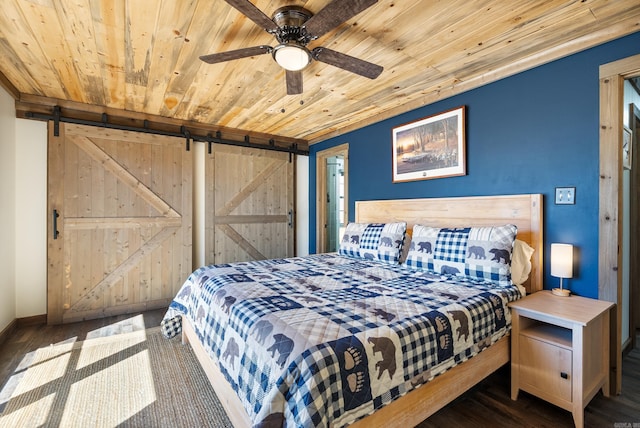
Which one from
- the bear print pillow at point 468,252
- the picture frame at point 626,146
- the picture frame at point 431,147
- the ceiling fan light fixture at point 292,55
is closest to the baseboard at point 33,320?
the ceiling fan light fixture at point 292,55

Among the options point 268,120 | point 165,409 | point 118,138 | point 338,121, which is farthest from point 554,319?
point 118,138

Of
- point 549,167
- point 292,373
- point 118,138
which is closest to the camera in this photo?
point 292,373

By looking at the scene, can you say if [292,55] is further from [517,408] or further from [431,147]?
[517,408]

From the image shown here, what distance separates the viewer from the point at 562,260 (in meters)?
2.12

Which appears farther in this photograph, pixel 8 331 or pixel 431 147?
pixel 431 147

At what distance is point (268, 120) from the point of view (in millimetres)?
4020

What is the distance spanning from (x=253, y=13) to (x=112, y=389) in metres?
2.56

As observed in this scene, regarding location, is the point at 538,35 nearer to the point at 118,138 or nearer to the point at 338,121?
the point at 338,121

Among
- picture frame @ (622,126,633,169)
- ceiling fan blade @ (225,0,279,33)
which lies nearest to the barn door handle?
ceiling fan blade @ (225,0,279,33)

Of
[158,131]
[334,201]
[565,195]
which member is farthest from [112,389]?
[334,201]

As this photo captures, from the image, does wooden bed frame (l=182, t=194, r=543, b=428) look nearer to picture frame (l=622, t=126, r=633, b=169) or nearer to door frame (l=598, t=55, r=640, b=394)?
door frame (l=598, t=55, r=640, b=394)

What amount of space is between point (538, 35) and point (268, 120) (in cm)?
296

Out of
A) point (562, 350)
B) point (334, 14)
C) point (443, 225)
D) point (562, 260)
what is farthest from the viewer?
point (443, 225)

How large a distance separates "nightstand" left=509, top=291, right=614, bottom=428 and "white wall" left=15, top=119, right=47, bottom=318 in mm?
4579
